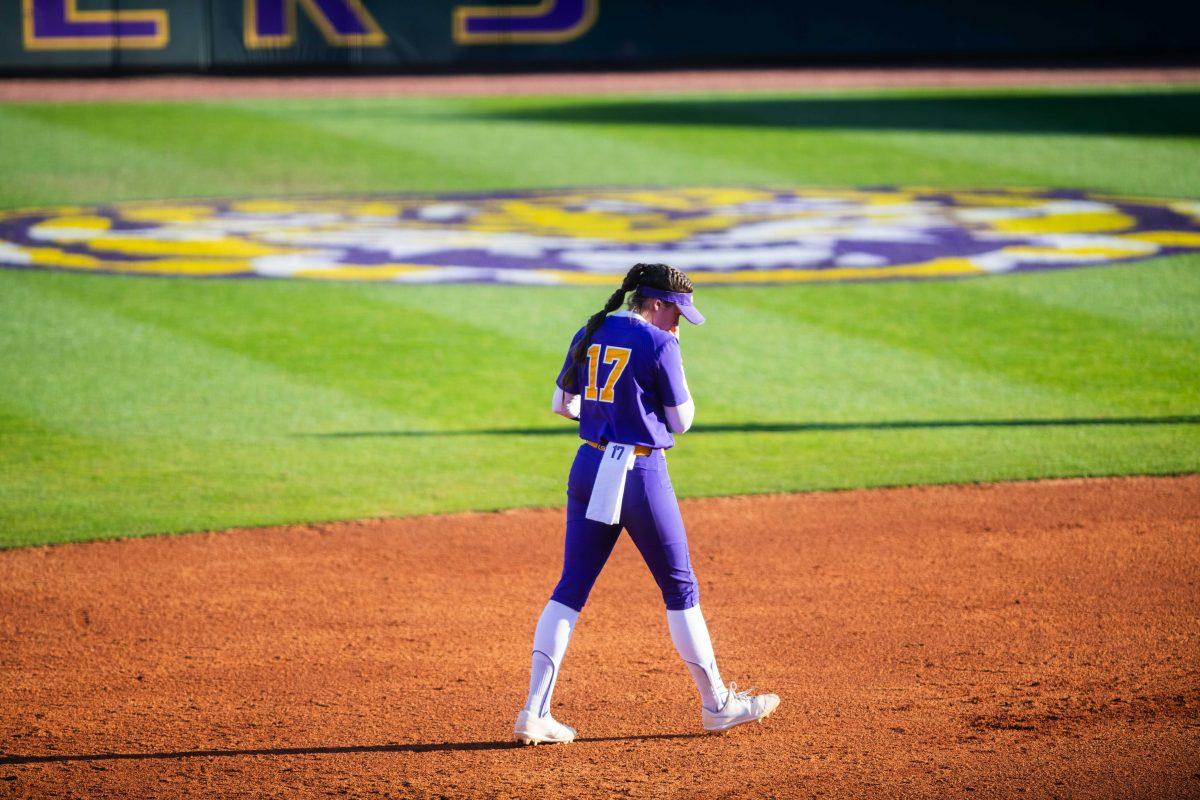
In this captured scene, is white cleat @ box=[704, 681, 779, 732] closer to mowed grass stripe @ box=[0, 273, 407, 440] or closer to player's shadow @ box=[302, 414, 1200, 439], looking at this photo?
player's shadow @ box=[302, 414, 1200, 439]

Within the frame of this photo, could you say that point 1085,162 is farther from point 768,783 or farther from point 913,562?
point 768,783

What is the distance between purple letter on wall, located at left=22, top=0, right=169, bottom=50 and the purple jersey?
22.9 metres

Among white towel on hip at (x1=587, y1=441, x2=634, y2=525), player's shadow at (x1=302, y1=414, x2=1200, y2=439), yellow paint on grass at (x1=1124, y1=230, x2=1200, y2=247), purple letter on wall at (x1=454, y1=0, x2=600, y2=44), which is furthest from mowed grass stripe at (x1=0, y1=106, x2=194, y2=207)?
white towel on hip at (x1=587, y1=441, x2=634, y2=525)

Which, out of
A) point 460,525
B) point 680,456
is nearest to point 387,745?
point 460,525

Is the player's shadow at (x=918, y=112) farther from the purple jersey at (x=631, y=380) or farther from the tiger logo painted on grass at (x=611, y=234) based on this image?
the purple jersey at (x=631, y=380)

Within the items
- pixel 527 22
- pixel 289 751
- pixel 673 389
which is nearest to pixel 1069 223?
pixel 673 389

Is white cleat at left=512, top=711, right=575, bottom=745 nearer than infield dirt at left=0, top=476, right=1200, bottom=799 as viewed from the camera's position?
No

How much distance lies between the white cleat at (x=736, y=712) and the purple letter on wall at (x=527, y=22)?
23333mm

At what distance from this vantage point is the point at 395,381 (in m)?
11.0

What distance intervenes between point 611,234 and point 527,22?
41.3ft

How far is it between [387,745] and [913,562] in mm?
3120

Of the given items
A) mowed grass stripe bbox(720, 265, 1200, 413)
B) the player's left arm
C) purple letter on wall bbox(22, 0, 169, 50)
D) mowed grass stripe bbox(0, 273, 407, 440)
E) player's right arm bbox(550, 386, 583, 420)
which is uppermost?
purple letter on wall bbox(22, 0, 169, 50)

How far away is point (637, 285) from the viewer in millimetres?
5234

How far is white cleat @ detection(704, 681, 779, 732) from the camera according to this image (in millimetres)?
5469
